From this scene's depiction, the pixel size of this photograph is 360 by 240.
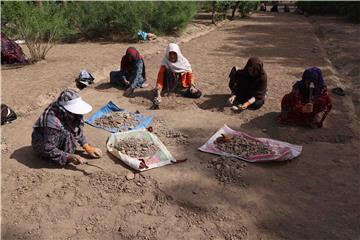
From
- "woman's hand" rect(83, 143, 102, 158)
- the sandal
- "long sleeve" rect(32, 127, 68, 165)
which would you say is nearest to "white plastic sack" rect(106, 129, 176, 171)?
"woman's hand" rect(83, 143, 102, 158)

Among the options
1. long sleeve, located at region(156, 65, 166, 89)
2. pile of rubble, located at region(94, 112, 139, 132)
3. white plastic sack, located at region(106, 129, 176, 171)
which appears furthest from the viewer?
long sleeve, located at region(156, 65, 166, 89)

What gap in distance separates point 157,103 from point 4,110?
2.10 m

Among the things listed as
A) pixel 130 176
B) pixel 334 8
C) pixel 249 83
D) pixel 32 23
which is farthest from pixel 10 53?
pixel 334 8

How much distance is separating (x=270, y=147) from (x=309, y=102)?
1.04 metres

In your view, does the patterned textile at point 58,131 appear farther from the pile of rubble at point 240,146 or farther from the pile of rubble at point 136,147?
the pile of rubble at point 240,146

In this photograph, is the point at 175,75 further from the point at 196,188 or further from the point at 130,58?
the point at 196,188

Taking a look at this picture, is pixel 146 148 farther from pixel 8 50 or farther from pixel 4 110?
pixel 8 50

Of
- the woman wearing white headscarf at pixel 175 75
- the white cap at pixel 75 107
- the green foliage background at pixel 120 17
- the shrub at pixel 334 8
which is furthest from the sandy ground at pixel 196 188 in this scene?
the shrub at pixel 334 8

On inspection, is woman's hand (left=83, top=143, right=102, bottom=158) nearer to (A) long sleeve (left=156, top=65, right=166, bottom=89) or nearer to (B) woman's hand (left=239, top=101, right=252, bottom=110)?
(A) long sleeve (left=156, top=65, right=166, bottom=89)

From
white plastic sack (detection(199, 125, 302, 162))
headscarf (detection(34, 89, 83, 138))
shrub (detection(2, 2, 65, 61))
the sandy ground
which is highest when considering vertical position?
shrub (detection(2, 2, 65, 61))

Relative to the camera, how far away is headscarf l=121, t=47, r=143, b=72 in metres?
5.95

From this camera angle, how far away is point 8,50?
7.91 m

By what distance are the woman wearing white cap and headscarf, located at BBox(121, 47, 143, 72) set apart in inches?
102

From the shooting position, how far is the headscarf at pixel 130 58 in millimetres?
5953
